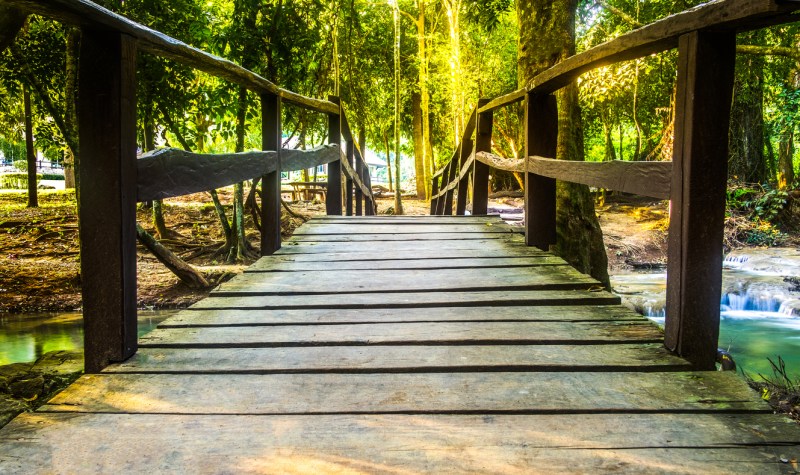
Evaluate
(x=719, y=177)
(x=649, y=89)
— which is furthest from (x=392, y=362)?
(x=649, y=89)

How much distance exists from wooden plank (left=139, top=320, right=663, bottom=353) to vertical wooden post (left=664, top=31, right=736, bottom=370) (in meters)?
0.25

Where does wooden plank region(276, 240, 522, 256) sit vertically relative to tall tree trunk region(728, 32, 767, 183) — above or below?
below

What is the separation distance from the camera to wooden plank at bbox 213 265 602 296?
304 centimetres

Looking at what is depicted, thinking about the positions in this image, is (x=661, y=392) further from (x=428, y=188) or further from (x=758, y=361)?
(x=428, y=188)

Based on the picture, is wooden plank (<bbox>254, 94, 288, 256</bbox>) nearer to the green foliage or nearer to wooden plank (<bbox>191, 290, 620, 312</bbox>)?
wooden plank (<bbox>191, 290, 620, 312</bbox>)

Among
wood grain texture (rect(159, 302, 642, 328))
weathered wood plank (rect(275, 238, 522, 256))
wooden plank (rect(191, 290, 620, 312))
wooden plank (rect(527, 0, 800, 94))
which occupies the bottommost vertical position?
wood grain texture (rect(159, 302, 642, 328))

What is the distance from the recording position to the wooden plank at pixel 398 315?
8.34ft

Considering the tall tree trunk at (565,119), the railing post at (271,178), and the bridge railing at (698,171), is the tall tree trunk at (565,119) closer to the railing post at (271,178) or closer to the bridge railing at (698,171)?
the railing post at (271,178)

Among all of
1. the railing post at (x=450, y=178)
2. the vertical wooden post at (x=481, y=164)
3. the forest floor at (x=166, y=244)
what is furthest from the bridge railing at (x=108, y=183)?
the forest floor at (x=166, y=244)

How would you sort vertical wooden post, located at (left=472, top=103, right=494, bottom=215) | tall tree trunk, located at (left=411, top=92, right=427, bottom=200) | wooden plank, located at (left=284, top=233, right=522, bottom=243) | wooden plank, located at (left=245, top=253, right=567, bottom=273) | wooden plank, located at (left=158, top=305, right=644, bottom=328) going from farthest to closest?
1. tall tree trunk, located at (left=411, top=92, right=427, bottom=200)
2. vertical wooden post, located at (left=472, top=103, right=494, bottom=215)
3. wooden plank, located at (left=284, top=233, right=522, bottom=243)
4. wooden plank, located at (left=245, top=253, right=567, bottom=273)
5. wooden plank, located at (left=158, top=305, right=644, bottom=328)

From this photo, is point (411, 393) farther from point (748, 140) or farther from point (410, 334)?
point (748, 140)

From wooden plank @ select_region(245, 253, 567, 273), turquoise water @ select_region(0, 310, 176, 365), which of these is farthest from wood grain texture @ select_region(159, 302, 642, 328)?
turquoise water @ select_region(0, 310, 176, 365)

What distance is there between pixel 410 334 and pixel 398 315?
296mm

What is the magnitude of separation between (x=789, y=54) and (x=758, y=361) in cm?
442
